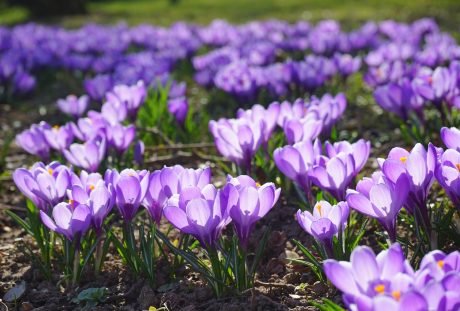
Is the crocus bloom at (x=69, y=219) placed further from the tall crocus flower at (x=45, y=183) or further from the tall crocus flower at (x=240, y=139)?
the tall crocus flower at (x=240, y=139)

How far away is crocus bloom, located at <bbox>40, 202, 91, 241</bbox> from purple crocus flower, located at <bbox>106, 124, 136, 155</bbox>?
888mm

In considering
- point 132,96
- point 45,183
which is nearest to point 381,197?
point 45,183

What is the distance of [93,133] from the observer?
110 inches

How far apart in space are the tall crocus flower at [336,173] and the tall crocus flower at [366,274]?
647 millimetres

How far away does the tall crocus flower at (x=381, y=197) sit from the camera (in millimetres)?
1609

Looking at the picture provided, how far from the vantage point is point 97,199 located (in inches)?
73.5

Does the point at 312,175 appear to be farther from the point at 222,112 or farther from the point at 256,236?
the point at 222,112

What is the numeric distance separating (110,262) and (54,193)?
329 millimetres

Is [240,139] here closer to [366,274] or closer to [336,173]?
[336,173]

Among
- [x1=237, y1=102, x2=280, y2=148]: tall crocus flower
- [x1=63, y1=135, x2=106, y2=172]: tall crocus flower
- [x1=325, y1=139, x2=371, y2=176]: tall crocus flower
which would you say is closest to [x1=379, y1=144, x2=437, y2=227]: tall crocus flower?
[x1=325, y1=139, x2=371, y2=176]: tall crocus flower

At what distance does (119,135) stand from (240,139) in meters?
0.64

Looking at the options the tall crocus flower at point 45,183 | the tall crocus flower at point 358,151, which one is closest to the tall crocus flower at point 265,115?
the tall crocus flower at point 358,151

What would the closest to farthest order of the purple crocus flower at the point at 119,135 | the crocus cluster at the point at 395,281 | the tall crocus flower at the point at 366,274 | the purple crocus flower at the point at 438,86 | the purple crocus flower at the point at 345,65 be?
the crocus cluster at the point at 395,281 < the tall crocus flower at the point at 366,274 < the purple crocus flower at the point at 119,135 < the purple crocus flower at the point at 438,86 < the purple crocus flower at the point at 345,65

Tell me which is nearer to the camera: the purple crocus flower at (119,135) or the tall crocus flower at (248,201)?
the tall crocus flower at (248,201)
